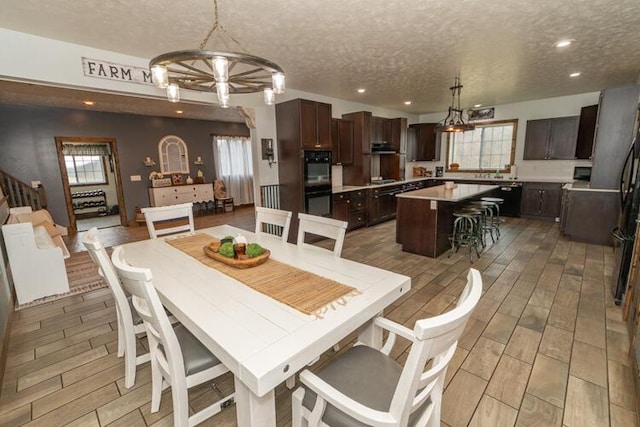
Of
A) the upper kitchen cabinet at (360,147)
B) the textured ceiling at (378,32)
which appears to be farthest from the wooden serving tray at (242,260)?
the upper kitchen cabinet at (360,147)

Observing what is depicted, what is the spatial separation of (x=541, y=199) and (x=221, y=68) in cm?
697

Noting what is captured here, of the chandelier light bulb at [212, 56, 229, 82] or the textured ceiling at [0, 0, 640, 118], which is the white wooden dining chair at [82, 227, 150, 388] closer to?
the chandelier light bulb at [212, 56, 229, 82]

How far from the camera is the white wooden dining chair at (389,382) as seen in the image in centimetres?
80

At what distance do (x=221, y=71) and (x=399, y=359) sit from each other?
7.29ft

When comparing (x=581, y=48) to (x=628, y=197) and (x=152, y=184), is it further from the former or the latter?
(x=152, y=184)

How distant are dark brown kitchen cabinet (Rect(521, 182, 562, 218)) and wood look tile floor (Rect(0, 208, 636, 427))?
106 inches

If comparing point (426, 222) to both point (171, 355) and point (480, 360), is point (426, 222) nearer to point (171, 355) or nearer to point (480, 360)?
point (480, 360)

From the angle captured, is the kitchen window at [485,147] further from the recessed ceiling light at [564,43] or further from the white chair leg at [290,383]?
the white chair leg at [290,383]

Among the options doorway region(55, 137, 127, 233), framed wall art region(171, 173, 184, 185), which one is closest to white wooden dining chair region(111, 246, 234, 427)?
framed wall art region(171, 173, 184, 185)

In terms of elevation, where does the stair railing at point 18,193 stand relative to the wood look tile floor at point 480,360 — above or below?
above

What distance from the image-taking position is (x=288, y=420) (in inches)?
63.6

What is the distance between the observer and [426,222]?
4.12 m

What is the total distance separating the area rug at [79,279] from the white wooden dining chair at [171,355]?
237 cm

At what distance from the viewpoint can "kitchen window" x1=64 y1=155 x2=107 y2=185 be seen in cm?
803
